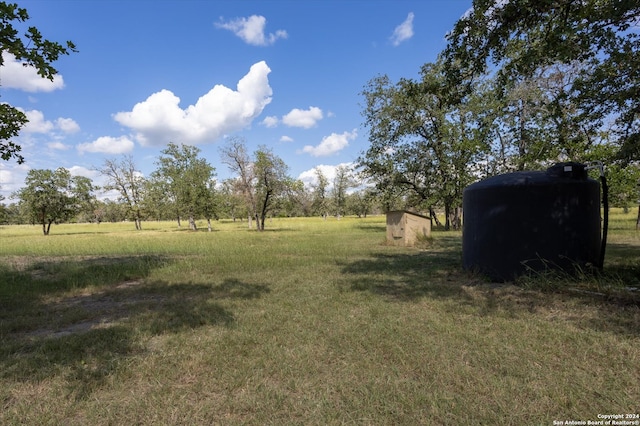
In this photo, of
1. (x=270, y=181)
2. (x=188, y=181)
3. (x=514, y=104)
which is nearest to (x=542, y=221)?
(x=514, y=104)

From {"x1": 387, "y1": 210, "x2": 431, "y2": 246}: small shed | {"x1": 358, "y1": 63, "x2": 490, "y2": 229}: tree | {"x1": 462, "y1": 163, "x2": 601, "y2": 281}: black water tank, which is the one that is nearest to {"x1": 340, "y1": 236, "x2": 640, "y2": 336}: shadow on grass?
{"x1": 462, "y1": 163, "x2": 601, "y2": 281}: black water tank

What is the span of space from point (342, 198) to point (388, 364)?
83.5 meters

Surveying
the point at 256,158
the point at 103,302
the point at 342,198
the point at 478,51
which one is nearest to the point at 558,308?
the point at 478,51

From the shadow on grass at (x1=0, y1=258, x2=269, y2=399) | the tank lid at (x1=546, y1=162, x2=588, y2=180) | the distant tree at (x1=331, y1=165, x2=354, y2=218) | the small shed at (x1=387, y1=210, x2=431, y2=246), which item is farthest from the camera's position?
the distant tree at (x1=331, y1=165, x2=354, y2=218)

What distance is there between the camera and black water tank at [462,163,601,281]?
7.12 metres

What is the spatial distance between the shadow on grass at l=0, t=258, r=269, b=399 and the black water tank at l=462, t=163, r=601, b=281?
19.1ft

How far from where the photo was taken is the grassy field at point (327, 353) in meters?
3.06

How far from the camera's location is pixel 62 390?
135 inches

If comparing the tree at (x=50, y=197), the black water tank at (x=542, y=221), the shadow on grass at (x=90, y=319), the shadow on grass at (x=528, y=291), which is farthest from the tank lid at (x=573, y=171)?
the tree at (x=50, y=197)

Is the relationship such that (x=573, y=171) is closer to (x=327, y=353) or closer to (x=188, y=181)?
(x=327, y=353)

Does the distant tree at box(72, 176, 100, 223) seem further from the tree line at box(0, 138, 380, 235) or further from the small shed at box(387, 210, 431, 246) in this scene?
the small shed at box(387, 210, 431, 246)

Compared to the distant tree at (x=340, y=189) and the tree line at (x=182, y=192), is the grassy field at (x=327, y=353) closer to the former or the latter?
the tree line at (x=182, y=192)

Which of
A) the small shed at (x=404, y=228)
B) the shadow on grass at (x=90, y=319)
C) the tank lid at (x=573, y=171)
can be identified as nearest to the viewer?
the shadow on grass at (x=90, y=319)

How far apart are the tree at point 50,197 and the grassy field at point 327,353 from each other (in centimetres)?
3876
